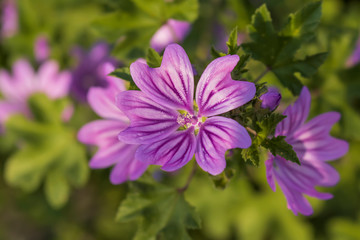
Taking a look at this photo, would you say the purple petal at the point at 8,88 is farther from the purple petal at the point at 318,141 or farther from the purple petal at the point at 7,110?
the purple petal at the point at 318,141

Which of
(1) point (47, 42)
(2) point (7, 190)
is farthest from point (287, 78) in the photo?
(2) point (7, 190)

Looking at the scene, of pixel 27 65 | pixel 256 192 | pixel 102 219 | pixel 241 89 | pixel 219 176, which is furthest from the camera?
pixel 102 219

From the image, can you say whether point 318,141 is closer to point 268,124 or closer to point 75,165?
point 268,124

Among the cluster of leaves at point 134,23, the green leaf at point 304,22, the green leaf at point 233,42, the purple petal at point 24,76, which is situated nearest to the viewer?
the green leaf at point 233,42

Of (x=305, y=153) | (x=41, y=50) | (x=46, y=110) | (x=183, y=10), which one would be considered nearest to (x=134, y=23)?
(x=183, y=10)

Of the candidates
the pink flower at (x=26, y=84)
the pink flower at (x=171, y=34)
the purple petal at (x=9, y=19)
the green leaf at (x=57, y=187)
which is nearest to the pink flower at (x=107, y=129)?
the green leaf at (x=57, y=187)

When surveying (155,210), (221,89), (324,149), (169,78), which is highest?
(169,78)

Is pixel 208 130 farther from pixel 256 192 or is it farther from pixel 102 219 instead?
pixel 102 219
